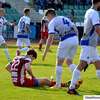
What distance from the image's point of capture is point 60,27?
1277 centimetres

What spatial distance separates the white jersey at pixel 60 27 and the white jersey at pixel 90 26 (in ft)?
3.22

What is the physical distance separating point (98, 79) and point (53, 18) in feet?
10.4

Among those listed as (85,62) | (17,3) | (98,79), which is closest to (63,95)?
(85,62)

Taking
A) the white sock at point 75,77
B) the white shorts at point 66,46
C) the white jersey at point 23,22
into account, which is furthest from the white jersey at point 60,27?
the white jersey at point 23,22

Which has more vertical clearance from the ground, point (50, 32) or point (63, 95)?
point (50, 32)

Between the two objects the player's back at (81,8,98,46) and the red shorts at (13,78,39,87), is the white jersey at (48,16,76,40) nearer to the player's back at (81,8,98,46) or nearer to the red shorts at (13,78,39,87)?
the player's back at (81,8,98,46)

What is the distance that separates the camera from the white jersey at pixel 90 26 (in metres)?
11.5

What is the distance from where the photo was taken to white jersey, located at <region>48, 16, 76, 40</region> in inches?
501

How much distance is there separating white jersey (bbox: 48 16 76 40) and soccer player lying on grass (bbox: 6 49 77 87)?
2.80ft

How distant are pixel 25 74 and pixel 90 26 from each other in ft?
7.75

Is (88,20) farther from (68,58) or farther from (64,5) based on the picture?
(64,5)

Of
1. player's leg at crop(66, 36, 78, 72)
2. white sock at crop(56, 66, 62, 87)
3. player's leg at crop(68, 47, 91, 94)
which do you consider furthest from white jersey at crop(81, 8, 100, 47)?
white sock at crop(56, 66, 62, 87)

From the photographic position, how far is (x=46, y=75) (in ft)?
53.1

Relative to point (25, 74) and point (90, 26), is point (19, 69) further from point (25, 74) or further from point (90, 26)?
point (90, 26)
